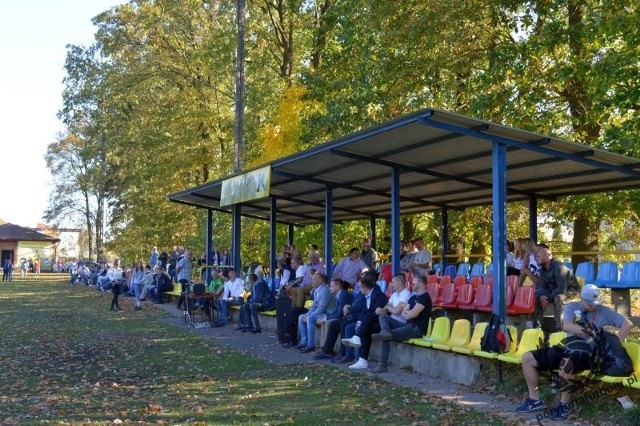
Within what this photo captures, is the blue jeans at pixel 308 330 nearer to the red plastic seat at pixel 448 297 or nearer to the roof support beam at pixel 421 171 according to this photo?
the red plastic seat at pixel 448 297

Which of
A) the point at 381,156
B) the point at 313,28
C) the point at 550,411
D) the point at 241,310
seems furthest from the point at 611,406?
the point at 313,28

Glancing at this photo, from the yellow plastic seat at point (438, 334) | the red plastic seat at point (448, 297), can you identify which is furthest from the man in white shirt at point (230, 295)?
the yellow plastic seat at point (438, 334)

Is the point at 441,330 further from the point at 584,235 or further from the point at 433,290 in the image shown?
the point at 584,235

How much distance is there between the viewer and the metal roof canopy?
1169 cm

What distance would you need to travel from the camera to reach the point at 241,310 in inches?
741

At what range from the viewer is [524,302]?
12.7 meters

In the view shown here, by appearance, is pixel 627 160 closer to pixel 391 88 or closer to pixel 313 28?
pixel 391 88

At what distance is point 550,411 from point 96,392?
5350mm

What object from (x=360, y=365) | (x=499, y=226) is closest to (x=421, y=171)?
(x=499, y=226)

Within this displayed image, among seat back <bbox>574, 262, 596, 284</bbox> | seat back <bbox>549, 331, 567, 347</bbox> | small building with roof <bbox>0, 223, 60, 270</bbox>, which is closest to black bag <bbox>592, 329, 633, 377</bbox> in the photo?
seat back <bbox>549, 331, 567, 347</bbox>

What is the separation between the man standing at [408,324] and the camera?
1167 centimetres

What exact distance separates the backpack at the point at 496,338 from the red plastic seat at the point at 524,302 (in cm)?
237

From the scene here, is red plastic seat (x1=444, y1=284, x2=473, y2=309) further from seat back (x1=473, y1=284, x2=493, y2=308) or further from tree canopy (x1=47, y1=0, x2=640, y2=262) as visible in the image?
tree canopy (x1=47, y1=0, x2=640, y2=262)

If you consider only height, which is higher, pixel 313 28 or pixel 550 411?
pixel 313 28
